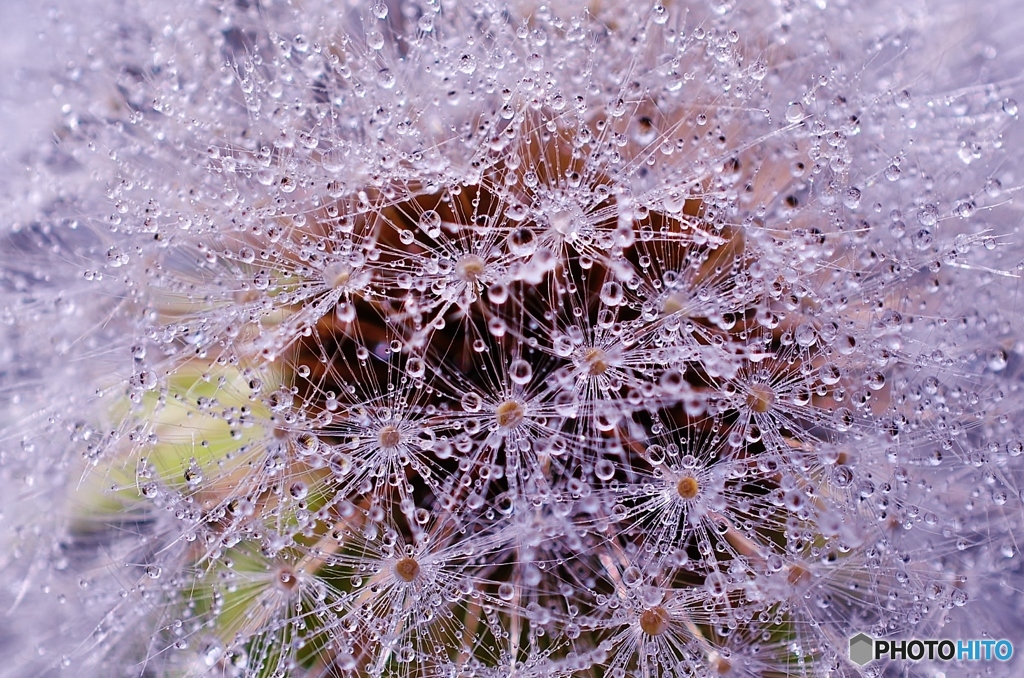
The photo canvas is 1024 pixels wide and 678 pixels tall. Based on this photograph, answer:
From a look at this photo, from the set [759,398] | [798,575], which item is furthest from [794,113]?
[798,575]

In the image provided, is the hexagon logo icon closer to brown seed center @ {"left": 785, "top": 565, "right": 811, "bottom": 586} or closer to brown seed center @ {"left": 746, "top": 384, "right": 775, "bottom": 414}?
brown seed center @ {"left": 785, "top": 565, "right": 811, "bottom": 586}

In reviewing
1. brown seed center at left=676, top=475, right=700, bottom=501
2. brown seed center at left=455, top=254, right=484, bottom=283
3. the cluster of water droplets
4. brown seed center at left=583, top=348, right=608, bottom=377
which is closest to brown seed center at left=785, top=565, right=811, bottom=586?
the cluster of water droplets

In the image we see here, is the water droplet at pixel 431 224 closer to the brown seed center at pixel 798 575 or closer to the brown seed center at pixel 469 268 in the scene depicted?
the brown seed center at pixel 469 268

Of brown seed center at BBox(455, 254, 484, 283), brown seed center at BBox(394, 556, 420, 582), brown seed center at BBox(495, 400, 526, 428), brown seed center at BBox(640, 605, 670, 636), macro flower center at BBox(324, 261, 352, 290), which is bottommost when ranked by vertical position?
brown seed center at BBox(640, 605, 670, 636)

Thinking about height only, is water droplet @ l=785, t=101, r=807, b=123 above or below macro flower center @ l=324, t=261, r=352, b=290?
above

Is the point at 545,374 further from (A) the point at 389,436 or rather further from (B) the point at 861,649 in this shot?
(B) the point at 861,649

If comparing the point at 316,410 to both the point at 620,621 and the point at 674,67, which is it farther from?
the point at 674,67
